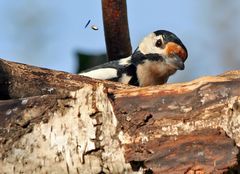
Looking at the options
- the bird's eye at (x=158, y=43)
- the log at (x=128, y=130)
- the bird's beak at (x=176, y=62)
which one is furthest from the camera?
the bird's eye at (x=158, y=43)

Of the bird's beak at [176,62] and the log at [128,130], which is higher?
the bird's beak at [176,62]

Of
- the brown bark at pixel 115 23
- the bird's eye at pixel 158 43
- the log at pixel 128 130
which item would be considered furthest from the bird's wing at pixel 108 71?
the log at pixel 128 130

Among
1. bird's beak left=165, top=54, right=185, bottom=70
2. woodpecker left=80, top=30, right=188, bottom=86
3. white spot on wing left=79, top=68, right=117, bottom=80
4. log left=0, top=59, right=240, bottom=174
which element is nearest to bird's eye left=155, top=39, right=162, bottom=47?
woodpecker left=80, top=30, right=188, bottom=86

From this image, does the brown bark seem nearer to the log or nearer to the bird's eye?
the bird's eye

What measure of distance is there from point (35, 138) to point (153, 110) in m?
0.37

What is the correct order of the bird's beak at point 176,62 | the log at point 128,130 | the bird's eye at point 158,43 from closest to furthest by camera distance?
the log at point 128,130 → the bird's beak at point 176,62 → the bird's eye at point 158,43

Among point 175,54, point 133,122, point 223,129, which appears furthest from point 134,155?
point 175,54

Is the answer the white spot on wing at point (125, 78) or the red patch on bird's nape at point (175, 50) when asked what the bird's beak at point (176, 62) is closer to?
the red patch on bird's nape at point (175, 50)

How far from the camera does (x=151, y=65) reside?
12.8ft

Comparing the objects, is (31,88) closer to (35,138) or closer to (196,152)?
(35,138)

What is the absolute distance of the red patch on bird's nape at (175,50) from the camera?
3715 millimetres

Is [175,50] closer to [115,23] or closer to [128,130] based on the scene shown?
[115,23]

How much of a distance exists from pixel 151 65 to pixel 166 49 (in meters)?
0.14

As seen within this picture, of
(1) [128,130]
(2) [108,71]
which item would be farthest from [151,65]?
(1) [128,130]
